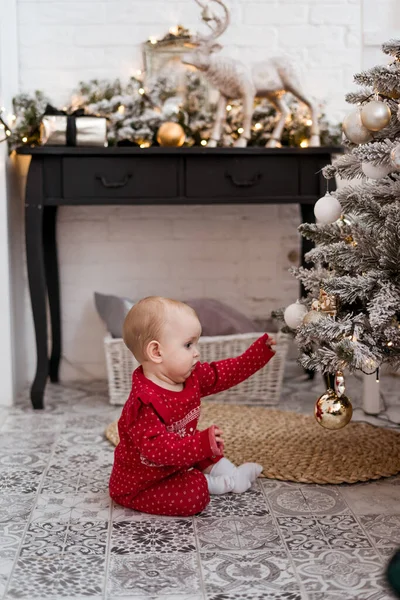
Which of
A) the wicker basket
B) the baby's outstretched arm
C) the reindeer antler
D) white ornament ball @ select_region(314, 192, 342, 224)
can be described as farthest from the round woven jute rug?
the reindeer antler

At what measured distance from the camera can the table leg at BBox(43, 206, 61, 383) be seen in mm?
3451

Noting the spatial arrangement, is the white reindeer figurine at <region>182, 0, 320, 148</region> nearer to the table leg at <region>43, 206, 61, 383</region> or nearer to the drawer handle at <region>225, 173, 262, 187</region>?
the drawer handle at <region>225, 173, 262, 187</region>

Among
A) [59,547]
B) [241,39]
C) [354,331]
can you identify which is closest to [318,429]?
[354,331]

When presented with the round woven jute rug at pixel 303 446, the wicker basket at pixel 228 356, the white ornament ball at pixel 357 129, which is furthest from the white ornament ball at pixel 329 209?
the wicker basket at pixel 228 356

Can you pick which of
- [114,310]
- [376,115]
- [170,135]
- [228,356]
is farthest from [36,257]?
[376,115]

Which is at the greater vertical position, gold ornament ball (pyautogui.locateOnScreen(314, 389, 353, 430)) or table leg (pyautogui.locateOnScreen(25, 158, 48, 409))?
table leg (pyautogui.locateOnScreen(25, 158, 48, 409))

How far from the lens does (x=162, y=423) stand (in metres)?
2.04

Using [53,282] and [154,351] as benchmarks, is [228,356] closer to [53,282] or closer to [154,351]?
[53,282]

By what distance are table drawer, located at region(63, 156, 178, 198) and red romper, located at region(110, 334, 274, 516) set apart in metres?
1.05

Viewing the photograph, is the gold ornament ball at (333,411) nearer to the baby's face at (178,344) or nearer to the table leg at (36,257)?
the baby's face at (178,344)

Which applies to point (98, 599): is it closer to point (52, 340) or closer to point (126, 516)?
point (126, 516)

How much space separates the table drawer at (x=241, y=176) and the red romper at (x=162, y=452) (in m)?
1.07

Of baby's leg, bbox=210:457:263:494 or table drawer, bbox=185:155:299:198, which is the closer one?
baby's leg, bbox=210:457:263:494

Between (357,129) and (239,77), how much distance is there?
1.11 meters
